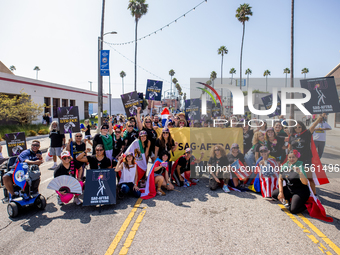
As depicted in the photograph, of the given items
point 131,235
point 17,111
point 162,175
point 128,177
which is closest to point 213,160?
point 162,175

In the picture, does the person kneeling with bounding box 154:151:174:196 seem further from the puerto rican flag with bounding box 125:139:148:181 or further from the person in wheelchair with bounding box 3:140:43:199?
the person in wheelchair with bounding box 3:140:43:199

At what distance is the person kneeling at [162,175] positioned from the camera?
5.91m

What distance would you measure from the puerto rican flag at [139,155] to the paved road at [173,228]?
103 centimetres

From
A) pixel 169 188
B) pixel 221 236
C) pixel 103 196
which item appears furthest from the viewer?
pixel 169 188

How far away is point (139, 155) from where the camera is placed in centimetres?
646

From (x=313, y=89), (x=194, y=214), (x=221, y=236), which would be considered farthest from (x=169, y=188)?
(x=313, y=89)

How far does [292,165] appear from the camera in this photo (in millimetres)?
4855

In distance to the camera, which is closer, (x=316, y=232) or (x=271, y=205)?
(x=316, y=232)

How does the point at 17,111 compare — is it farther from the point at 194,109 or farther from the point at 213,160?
the point at 213,160

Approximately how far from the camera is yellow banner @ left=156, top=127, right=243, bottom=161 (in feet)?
24.4

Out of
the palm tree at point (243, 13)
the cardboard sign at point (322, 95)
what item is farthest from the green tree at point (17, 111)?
the palm tree at point (243, 13)

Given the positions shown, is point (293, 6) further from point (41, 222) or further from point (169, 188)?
point (41, 222)

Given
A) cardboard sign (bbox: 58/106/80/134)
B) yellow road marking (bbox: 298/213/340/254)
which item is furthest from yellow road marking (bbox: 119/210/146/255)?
cardboard sign (bbox: 58/106/80/134)

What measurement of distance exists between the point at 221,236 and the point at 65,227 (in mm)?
2766
